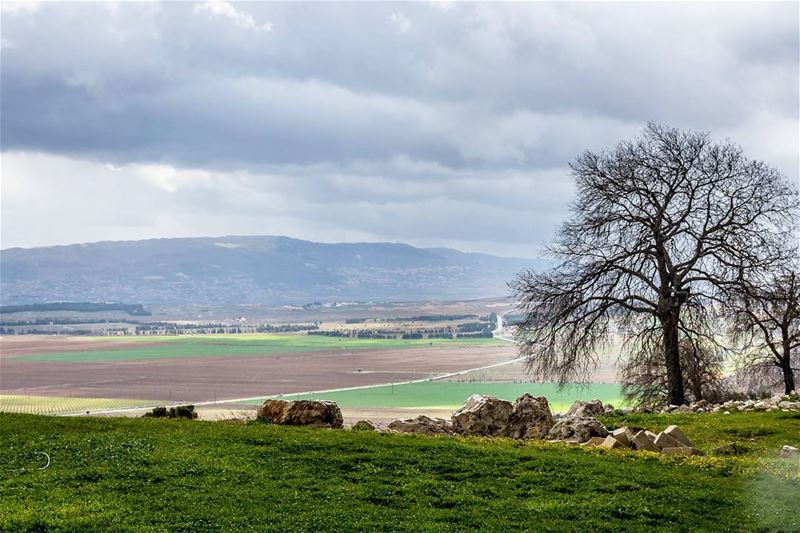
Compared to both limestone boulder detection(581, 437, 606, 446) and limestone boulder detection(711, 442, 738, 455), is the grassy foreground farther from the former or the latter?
limestone boulder detection(581, 437, 606, 446)

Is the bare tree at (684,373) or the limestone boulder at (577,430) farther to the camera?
the bare tree at (684,373)

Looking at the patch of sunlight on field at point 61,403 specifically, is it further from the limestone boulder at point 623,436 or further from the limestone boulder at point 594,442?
the limestone boulder at point 623,436

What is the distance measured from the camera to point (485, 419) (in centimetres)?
2600

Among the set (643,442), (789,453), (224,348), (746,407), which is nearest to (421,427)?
(643,442)

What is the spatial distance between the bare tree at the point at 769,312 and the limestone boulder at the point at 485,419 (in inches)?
588

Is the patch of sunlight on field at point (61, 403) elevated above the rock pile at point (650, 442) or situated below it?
below

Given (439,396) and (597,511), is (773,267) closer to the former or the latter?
(597,511)

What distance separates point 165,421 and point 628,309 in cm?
2111

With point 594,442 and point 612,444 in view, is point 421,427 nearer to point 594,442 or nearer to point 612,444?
point 594,442

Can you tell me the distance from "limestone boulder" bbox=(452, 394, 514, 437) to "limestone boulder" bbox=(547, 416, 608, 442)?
215 cm

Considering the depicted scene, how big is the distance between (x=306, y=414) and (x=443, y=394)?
62873 mm

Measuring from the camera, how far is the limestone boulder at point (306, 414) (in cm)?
2553

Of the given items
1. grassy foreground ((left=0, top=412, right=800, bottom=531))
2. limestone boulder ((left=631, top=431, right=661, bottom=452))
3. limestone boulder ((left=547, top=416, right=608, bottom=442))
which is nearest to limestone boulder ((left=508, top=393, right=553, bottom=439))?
limestone boulder ((left=547, top=416, right=608, bottom=442))

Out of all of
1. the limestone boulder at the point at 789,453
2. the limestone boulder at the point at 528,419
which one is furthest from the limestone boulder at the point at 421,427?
the limestone boulder at the point at 789,453
